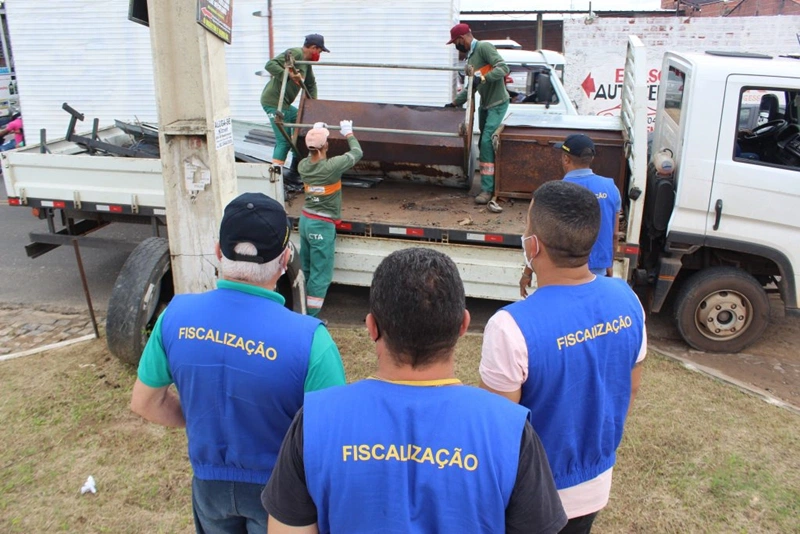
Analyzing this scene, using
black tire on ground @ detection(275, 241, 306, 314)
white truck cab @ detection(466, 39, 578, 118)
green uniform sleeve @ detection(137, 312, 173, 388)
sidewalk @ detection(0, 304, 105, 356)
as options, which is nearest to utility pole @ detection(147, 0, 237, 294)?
black tire on ground @ detection(275, 241, 306, 314)

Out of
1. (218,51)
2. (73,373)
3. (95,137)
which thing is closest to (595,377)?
(218,51)

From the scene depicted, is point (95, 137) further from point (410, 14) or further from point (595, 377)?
point (595, 377)

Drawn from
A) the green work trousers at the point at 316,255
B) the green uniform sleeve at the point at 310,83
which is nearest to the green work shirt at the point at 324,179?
the green work trousers at the point at 316,255

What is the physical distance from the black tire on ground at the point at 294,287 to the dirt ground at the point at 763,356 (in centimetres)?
296

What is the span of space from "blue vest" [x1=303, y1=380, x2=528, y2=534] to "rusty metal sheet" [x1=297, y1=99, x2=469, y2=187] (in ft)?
15.9

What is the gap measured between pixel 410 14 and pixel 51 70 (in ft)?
19.7

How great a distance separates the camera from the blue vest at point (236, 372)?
6.33 feet

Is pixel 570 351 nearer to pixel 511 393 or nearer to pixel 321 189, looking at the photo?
pixel 511 393

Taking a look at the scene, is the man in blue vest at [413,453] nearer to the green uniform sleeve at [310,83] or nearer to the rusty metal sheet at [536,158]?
the rusty metal sheet at [536,158]

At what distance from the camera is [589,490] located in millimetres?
2154

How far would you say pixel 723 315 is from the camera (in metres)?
5.38

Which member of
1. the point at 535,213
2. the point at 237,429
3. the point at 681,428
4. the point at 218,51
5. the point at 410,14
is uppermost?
the point at 410,14

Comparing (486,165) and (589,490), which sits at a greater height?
(486,165)

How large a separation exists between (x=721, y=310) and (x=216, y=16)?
437cm
